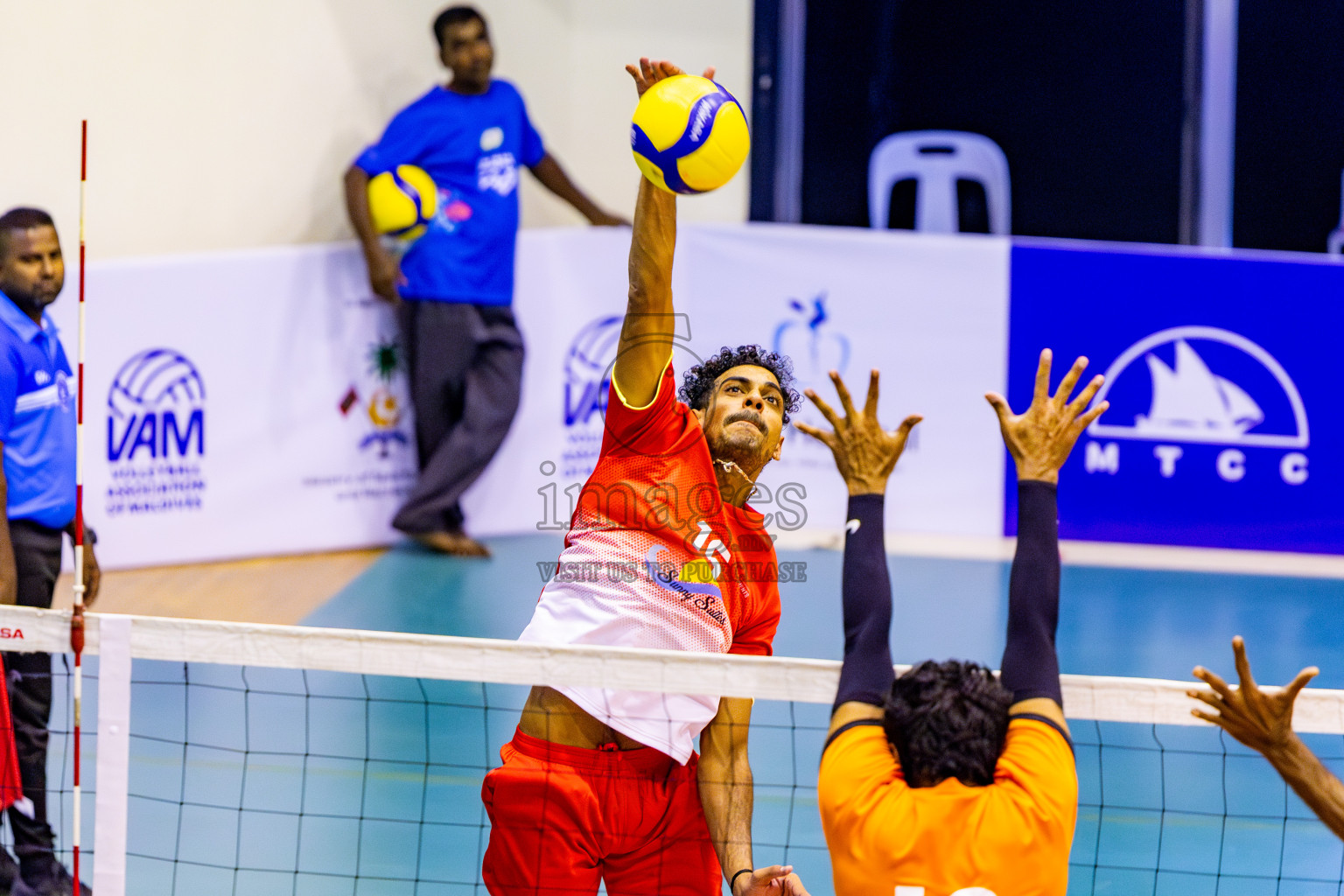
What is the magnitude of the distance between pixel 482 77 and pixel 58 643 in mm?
6561

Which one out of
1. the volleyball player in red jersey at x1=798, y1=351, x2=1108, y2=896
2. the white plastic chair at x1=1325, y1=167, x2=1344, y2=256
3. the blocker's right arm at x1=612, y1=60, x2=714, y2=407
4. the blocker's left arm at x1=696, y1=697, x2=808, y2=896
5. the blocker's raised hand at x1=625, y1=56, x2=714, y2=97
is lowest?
the blocker's left arm at x1=696, y1=697, x2=808, y2=896

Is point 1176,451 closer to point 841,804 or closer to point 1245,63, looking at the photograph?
point 1245,63

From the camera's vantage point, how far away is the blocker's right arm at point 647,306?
149 inches

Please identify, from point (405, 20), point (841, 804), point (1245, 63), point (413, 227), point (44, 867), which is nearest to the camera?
point (841, 804)

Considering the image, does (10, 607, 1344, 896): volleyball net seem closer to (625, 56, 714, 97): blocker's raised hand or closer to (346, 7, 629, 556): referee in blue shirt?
(625, 56, 714, 97): blocker's raised hand

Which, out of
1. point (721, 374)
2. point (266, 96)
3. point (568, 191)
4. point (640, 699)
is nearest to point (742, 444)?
point (721, 374)

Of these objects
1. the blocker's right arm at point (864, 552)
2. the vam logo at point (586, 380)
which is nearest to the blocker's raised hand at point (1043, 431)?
the blocker's right arm at point (864, 552)

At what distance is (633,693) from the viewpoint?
395cm

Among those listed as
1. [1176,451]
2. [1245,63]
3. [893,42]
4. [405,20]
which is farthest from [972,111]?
[405,20]

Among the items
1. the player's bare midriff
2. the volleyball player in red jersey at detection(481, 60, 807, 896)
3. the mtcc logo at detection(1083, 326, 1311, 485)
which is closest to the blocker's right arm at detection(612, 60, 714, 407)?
the volleyball player in red jersey at detection(481, 60, 807, 896)

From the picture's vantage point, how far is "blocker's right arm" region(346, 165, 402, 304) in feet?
30.3

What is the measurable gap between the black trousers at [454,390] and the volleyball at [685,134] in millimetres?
5568

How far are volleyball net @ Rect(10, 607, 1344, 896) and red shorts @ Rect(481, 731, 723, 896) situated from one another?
0.32 meters

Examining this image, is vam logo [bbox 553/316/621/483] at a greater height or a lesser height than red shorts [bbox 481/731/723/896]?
greater
